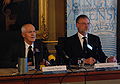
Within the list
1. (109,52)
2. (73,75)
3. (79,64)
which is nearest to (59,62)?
(79,64)

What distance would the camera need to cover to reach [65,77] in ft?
7.78

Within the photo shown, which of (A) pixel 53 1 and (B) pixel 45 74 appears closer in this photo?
(B) pixel 45 74

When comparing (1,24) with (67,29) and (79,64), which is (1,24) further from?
(79,64)

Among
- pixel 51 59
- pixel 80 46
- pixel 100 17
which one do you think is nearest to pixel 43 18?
pixel 100 17

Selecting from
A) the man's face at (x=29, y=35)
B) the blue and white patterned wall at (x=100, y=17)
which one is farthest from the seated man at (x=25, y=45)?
the blue and white patterned wall at (x=100, y=17)

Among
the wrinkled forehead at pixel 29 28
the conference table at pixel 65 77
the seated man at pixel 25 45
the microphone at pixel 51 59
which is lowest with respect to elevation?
the conference table at pixel 65 77

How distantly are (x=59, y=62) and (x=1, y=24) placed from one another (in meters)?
1.60

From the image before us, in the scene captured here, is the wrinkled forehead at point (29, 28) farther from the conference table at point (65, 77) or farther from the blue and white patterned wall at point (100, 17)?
the blue and white patterned wall at point (100, 17)

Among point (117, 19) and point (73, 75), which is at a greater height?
point (117, 19)

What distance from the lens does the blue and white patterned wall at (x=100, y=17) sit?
184 inches

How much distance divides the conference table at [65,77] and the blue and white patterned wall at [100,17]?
227 centimetres

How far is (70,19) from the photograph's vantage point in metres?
4.66

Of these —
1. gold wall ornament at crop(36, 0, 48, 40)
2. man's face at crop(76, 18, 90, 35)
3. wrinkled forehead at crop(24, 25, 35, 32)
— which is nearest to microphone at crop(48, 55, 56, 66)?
wrinkled forehead at crop(24, 25, 35, 32)

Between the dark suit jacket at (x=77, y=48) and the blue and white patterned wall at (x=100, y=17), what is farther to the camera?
the blue and white patterned wall at (x=100, y=17)
